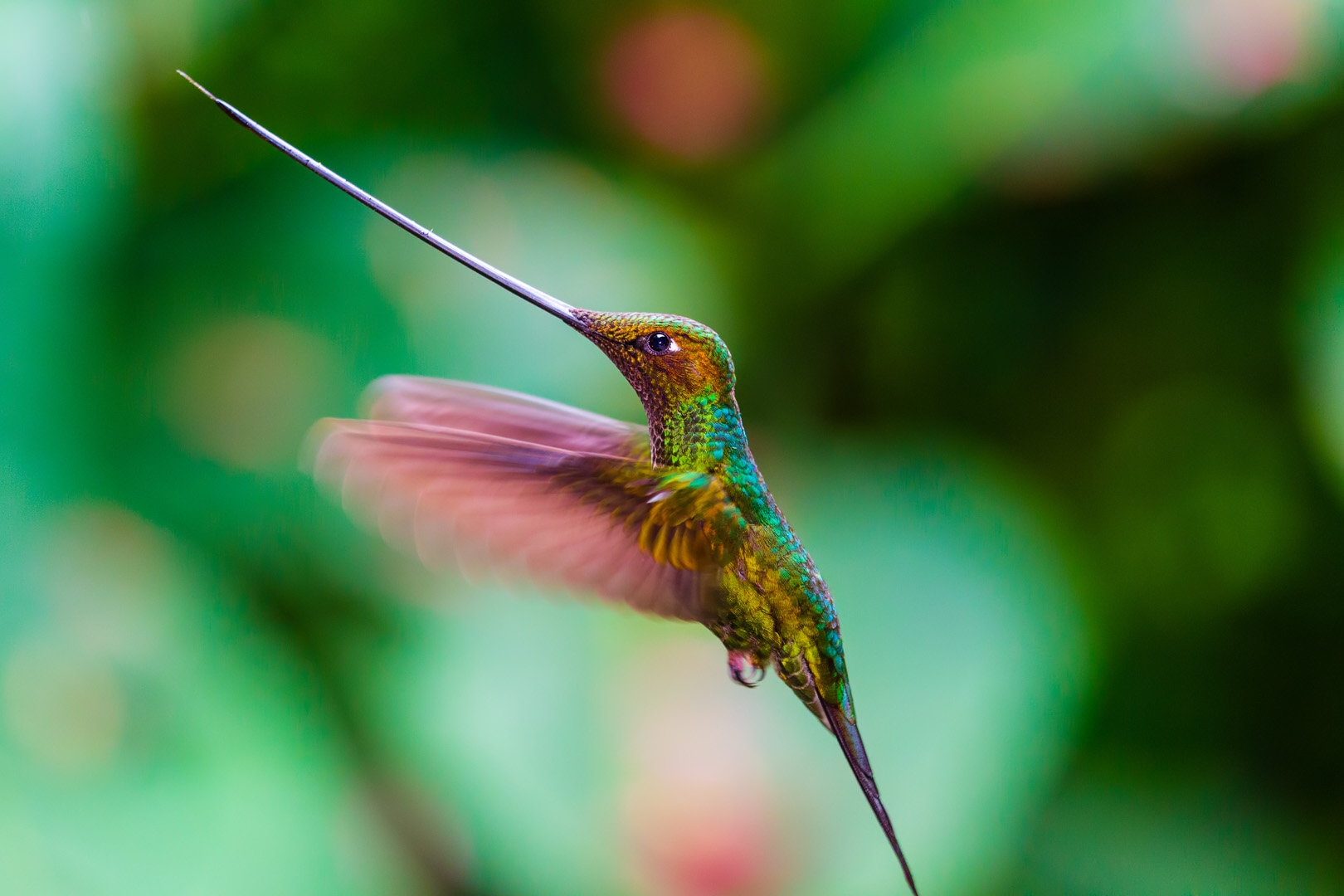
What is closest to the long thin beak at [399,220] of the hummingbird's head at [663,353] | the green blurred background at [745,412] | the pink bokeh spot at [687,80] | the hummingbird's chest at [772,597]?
the hummingbird's head at [663,353]

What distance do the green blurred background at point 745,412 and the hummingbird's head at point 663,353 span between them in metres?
0.73

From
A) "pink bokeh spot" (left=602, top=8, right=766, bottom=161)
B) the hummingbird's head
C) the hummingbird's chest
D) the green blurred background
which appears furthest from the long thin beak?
"pink bokeh spot" (left=602, top=8, right=766, bottom=161)

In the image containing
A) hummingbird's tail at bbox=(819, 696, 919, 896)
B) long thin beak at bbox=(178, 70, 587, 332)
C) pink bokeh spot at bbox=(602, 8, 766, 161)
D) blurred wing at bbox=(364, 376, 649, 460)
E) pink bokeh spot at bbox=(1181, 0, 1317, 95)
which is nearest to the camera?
long thin beak at bbox=(178, 70, 587, 332)

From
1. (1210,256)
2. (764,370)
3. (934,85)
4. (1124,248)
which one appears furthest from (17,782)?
(1210,256)

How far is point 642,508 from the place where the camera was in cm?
47

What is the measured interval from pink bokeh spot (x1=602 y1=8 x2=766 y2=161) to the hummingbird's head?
122 centimetres

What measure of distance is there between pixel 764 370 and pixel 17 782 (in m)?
1.06

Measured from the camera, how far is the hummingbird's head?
1.48 feet

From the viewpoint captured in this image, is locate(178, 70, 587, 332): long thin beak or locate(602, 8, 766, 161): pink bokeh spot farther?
locate(602, 8, 766, 161): pink bokeh spot

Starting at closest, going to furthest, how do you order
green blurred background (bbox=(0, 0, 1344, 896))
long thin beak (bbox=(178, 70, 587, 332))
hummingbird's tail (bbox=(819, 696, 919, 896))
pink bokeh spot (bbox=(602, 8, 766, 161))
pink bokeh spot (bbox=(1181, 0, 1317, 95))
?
long thin beak (bbox=(178, 70, 587, 332)) → hummingbird's tail (bbox=(819, 696, 919, 896)) → green blurred background (bbox=(0, 0, 1344, 896)) → pink bokeh spot (bbox=(1181, 0, 1317, 95)) → pink bokeh spot (bbox=(602, 8, 766, 161))

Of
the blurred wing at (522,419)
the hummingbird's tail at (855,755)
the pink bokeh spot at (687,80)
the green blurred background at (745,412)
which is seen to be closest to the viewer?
the hummingbird's tail at (855,755)

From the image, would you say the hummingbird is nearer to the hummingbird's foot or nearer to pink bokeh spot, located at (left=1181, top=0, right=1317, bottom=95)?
the hummingbird's foot

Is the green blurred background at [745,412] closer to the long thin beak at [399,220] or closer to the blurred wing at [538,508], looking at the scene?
the blurred wing at [538,508]

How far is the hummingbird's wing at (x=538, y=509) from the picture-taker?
45 cm
